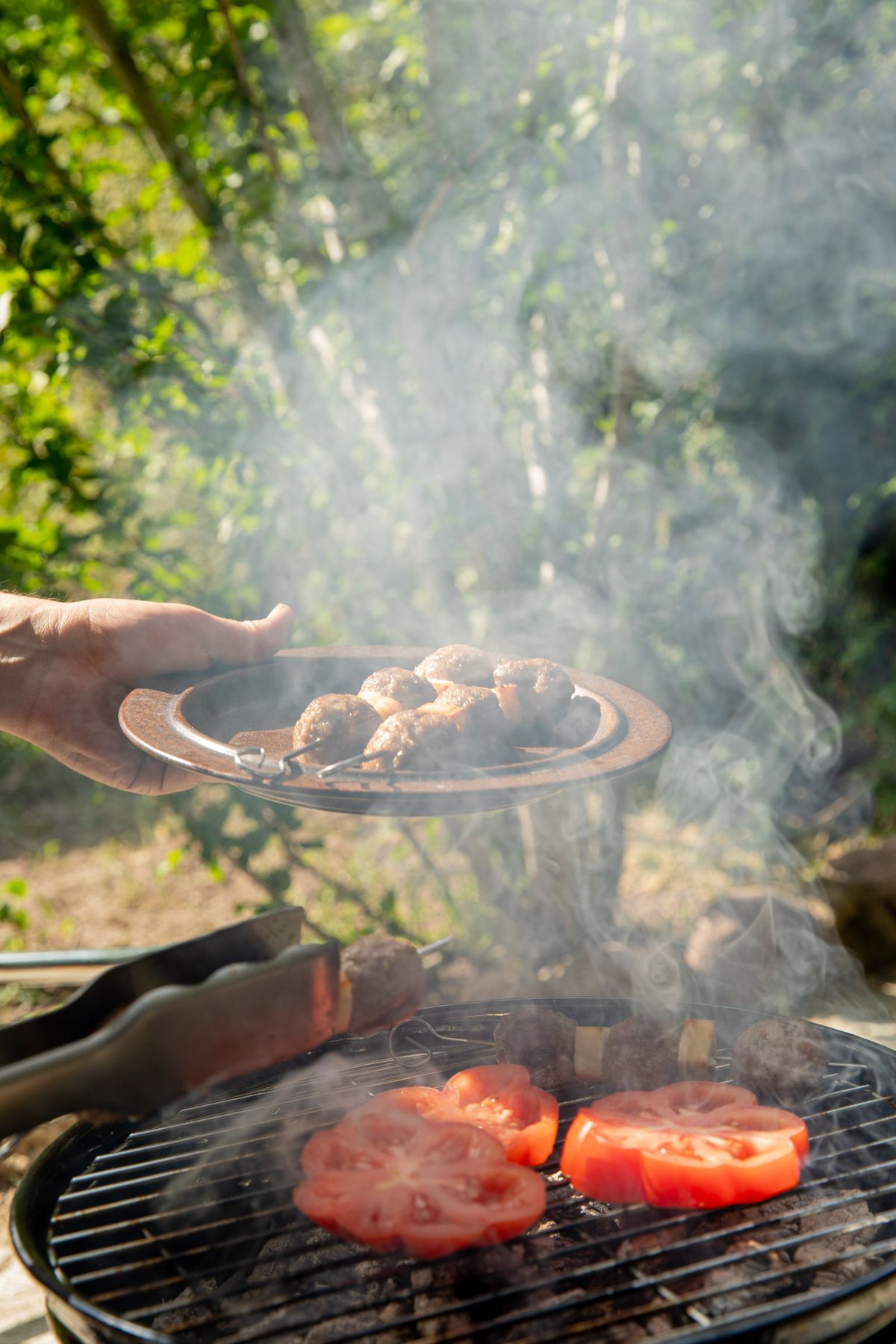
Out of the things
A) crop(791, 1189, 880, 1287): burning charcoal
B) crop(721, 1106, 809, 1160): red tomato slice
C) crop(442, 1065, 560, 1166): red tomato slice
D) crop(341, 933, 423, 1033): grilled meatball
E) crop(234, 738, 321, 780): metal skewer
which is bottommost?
crop(791, 1189, 880, 1287): burning charcoal

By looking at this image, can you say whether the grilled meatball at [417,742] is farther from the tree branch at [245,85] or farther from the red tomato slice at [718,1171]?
the tree branch at [245,85]

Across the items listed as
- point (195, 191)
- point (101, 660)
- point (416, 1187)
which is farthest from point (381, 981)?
point (195, 191)

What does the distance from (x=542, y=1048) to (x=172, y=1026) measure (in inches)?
47.2

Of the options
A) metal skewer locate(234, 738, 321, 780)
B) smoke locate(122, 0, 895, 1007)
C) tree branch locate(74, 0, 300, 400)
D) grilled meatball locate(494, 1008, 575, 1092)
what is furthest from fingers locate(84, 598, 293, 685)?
tree branch locate(74, 0, 300, 400)

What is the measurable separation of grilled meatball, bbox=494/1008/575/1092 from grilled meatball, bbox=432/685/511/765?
795 millimetres

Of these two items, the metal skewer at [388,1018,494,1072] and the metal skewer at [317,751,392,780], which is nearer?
the metal skewer at [317,751,392,780]

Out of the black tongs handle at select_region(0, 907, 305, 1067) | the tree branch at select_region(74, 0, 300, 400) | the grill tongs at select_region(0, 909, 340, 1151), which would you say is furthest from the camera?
the tree branch at select_region(74, 0, 300, 400)

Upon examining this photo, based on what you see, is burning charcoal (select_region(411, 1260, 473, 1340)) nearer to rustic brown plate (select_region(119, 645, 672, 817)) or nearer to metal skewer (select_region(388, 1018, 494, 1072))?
metal skewer (select_region(388, 1018, 494, 1072))

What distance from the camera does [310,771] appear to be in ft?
6.29

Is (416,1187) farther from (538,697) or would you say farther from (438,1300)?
(538,697)

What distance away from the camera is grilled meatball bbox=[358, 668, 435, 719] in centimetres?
241

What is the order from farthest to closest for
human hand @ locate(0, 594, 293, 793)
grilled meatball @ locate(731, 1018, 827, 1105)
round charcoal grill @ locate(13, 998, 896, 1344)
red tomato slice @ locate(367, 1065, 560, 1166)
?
1. human hand @ locate(0, 594, 293, 793)
2. grilled meatball @ locate(731, 1018, 827, 1105)
3. red tomato slice @ locate(367, 1065, 560, 1166)
4. round charcoal grill @ locate(13, 998, 896, 1344)

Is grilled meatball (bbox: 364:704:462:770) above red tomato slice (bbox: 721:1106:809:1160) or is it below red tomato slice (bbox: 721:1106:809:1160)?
above

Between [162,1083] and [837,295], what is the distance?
602cm
